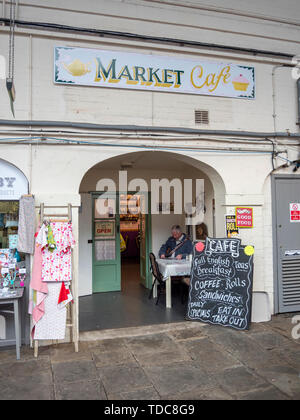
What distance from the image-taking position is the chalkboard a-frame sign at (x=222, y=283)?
15.6ft

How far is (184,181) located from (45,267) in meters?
4.63

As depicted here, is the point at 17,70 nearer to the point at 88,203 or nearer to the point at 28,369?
the point at 88,203

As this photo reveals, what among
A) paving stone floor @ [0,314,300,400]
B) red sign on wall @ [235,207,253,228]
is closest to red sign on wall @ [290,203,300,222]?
red sign on wall @ [235,207,253,228]

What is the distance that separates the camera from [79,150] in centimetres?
466

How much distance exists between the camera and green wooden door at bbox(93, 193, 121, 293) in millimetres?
7238

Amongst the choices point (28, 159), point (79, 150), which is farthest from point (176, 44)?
point (28, 159)

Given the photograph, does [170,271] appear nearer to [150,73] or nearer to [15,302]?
[15,302]

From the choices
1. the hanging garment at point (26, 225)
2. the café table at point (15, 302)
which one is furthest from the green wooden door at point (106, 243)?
the café table at point (15, 302)

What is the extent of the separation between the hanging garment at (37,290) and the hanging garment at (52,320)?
0.22ft

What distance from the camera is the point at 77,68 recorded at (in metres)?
4.69

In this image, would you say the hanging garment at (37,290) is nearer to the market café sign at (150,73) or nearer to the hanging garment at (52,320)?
the hanging garment at (52,320)

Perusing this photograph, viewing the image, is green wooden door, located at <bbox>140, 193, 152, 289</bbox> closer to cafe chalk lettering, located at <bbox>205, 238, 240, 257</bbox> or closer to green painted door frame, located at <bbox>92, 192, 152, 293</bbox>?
green painted door frame, located at <bbox>92, 192, 152, 293</bbox>

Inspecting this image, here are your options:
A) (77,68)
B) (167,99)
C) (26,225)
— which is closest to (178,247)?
(167,99)

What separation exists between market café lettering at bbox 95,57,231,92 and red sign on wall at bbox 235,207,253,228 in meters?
2.01
